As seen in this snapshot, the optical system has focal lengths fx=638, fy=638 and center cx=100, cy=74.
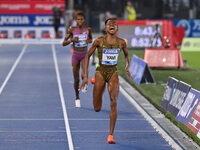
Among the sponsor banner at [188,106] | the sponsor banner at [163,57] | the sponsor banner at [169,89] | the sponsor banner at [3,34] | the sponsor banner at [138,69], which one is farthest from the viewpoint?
the sponsor banner at [3,34]

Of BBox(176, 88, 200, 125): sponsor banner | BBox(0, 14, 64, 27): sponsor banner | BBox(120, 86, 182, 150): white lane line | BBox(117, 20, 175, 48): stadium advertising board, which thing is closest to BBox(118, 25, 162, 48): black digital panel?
BBox(117, 20, 175, 48): stadium advertising board

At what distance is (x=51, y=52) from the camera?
34281mm

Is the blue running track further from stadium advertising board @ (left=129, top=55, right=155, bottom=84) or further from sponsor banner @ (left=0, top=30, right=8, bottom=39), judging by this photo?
sponsor banner @ (left=0, top=30, right=8, bottom=39)

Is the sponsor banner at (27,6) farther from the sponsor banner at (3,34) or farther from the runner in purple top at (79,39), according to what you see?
the runner in purple top at (79,39)

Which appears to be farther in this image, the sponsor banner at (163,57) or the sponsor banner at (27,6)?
the sponsor banner at (27,6)

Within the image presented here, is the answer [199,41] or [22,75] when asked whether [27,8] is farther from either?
[22,75]

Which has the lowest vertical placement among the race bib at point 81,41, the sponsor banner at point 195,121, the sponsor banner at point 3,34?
the sponsor banner at point 3,34

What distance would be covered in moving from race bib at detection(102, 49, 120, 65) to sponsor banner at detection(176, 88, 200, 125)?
179cm

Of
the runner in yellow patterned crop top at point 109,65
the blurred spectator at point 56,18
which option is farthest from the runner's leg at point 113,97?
the blurred spectator at point 56,18

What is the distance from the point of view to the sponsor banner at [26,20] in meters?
43.7

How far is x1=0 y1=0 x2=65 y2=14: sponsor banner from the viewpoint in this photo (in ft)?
145

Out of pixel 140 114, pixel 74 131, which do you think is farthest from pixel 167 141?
pixel 140 114

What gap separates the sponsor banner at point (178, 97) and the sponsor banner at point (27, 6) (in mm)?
30830

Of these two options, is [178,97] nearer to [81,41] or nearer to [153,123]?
[153,123]
